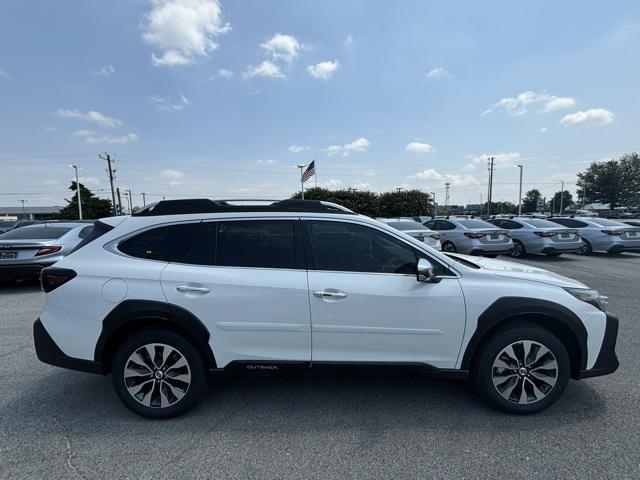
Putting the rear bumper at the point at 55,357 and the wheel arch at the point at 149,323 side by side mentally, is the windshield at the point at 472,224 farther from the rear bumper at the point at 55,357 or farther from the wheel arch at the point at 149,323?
the rear bumper at the point at 55,357

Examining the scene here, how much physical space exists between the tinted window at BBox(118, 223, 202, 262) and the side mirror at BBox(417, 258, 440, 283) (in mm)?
1837

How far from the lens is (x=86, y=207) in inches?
2694

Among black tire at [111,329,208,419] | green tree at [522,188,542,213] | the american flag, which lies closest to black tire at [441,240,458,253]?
black tire at [111,329,208,419]

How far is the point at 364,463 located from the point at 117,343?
2.15 metres

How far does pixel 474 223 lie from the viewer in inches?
495

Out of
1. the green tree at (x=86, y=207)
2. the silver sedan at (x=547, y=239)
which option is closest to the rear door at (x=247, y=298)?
the silver sedan at (x=547, y=239)

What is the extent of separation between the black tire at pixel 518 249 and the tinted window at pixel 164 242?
1255cm

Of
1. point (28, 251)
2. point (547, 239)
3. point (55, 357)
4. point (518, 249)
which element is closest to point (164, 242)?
point (55, 357)

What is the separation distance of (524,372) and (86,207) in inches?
3165

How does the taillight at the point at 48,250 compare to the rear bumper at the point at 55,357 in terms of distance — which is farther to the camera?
the taillight at the point at 48,250

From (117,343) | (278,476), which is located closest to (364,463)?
(278,476)

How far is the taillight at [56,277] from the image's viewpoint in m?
2.91

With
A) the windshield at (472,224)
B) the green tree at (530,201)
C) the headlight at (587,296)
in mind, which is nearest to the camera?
the headlight at (587,296)

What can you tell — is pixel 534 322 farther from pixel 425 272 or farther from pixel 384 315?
pixel 384 315
